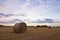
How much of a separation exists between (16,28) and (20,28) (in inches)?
10.3

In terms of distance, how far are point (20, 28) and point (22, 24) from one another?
34 centimetres

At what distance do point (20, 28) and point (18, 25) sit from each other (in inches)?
9.2

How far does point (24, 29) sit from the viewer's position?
9406mm

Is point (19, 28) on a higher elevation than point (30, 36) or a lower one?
higher

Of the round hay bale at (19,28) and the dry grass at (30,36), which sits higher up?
the round hay bale at (19,28)

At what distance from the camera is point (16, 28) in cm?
894

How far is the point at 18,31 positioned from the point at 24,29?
619 millimetres

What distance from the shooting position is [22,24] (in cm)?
922

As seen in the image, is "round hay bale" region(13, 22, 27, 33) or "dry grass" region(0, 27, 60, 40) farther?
"round hay bale" region(13, 22, 27, 33)

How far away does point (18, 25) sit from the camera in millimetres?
9039

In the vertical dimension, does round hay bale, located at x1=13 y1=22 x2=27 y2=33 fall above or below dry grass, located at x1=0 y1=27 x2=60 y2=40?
above

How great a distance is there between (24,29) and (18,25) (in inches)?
23.4

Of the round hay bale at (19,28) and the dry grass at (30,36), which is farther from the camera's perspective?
the round hay bale at (19,28)

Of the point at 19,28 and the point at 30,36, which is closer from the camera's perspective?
the point at 30,36
